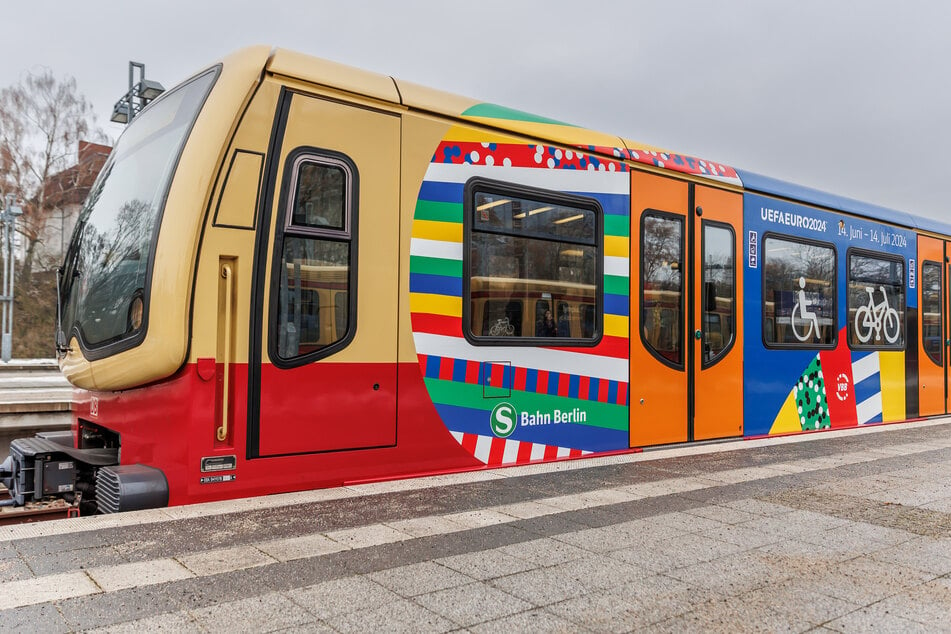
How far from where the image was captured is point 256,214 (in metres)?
4.54

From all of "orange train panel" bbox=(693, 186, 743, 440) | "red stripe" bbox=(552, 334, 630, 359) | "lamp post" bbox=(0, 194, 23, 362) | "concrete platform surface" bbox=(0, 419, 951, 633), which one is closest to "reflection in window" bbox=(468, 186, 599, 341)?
"red stripe" bbox=(552, 334, 630, 359)

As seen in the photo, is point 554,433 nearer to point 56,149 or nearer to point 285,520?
point 285,520

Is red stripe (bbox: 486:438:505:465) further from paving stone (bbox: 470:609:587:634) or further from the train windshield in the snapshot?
paving stone (bbox: 470:609:587:634)

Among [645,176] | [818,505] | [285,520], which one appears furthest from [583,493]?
[645,176]

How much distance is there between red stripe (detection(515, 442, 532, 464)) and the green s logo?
0.18 m

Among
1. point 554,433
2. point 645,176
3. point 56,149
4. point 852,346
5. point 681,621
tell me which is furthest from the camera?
point 56,149

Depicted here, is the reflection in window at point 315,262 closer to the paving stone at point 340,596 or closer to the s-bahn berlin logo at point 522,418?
the s-bahn berlin logo at point 522,418

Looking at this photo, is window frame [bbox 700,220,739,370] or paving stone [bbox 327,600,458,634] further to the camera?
window frame [bbox 700,220,739,370]

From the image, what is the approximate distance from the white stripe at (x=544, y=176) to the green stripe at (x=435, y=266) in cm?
61

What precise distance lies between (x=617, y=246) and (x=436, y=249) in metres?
2.05

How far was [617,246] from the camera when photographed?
21.9 ft

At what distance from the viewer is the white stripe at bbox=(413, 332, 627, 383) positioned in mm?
5383

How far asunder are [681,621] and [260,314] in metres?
3.00

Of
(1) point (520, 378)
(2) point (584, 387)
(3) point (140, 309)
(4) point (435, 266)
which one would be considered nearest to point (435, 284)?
(4) point (435, 266)
